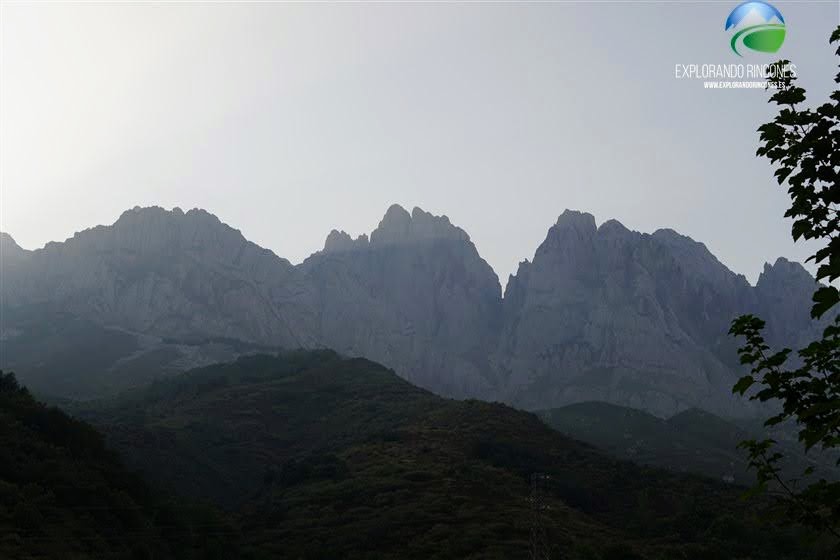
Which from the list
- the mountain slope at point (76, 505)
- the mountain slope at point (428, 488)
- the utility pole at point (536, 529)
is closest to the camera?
the mountain slope at point (76, 505)

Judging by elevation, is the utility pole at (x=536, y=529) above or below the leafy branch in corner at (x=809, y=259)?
below

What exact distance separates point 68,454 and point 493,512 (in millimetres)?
56419

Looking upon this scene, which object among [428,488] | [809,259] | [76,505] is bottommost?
[428,488]

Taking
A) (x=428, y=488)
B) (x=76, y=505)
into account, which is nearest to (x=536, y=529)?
(x=76, y=505)

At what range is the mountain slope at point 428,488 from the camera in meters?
100

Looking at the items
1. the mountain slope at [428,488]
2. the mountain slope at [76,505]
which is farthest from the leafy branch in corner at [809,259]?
the mountain slope at [428,488]

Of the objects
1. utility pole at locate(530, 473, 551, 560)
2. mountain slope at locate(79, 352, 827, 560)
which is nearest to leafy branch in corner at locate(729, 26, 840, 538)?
utility pole at locate(530, 473, 551, 560)

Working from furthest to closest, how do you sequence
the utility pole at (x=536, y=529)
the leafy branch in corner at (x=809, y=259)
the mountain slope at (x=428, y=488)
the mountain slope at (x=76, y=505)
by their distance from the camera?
the mountain slope at (x=428, y=488) → the utility pole at (x=536, y=529) → the mountain slope at (x=76, y=505) → the leafy branch in corner at (x=809, y=259)

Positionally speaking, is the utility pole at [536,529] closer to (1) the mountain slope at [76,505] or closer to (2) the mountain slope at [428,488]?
(2) the mountain slope at [428,488]

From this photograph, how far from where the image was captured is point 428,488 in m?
129

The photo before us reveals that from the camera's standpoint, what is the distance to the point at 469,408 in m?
195

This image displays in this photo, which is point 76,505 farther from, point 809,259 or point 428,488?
point 809,259

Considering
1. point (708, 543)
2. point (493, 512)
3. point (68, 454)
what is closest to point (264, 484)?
point (493, 512)

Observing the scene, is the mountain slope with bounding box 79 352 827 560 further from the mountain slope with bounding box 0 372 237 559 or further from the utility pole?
the mountain slope with bounding box 0 372 237 559
